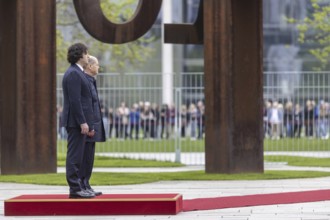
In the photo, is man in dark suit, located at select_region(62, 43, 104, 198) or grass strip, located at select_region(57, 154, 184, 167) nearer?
man in dark suit, located at select_region(62, 43, 104, 198)

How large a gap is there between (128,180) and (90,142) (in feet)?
16.0

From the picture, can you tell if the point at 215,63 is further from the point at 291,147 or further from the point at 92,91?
the point at 291,147

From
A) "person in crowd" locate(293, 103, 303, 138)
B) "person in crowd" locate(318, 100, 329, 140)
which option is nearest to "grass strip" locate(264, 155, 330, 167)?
"person in crowd" locate(293, 103, 303, 138)

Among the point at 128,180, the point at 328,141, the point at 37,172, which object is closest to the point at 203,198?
the point at 128,180

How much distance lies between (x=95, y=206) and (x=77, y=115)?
4.30 ft

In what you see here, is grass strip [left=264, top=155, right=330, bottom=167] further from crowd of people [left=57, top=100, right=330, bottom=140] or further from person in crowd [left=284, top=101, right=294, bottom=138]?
person in crowd [left=284, top=101, right=294, bottom=138]

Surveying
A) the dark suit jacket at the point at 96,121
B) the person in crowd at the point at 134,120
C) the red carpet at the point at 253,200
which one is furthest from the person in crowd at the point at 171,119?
the dark suit jacket at the point at 96,121

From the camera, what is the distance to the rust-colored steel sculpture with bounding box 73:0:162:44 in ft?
62.8

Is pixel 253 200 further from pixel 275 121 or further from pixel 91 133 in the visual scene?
pixel 275 121

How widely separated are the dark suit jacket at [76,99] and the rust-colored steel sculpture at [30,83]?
604 centimetres

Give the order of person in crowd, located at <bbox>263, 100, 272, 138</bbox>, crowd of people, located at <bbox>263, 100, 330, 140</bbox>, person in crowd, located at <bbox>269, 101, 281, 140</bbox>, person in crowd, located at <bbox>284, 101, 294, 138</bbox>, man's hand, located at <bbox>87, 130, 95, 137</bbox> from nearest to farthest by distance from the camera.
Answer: man's hand, located at <bbox>87, 130, 95, 137</bbox> < crowd of people, located at <bbox>263, 100, 330, 140</bbox> < person in crowd, located at <bbox>284, 101, 294, 138</bbox> < person in crowd, located at <bbox>269, 101, 281, 140</bbox> < person in crowd, located at <bbox>263, 100, 272, 138</bbox>

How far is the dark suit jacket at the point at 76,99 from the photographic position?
13133 mm

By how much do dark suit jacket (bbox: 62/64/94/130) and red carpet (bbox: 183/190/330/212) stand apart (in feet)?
5.28

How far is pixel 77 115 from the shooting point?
13133mm
